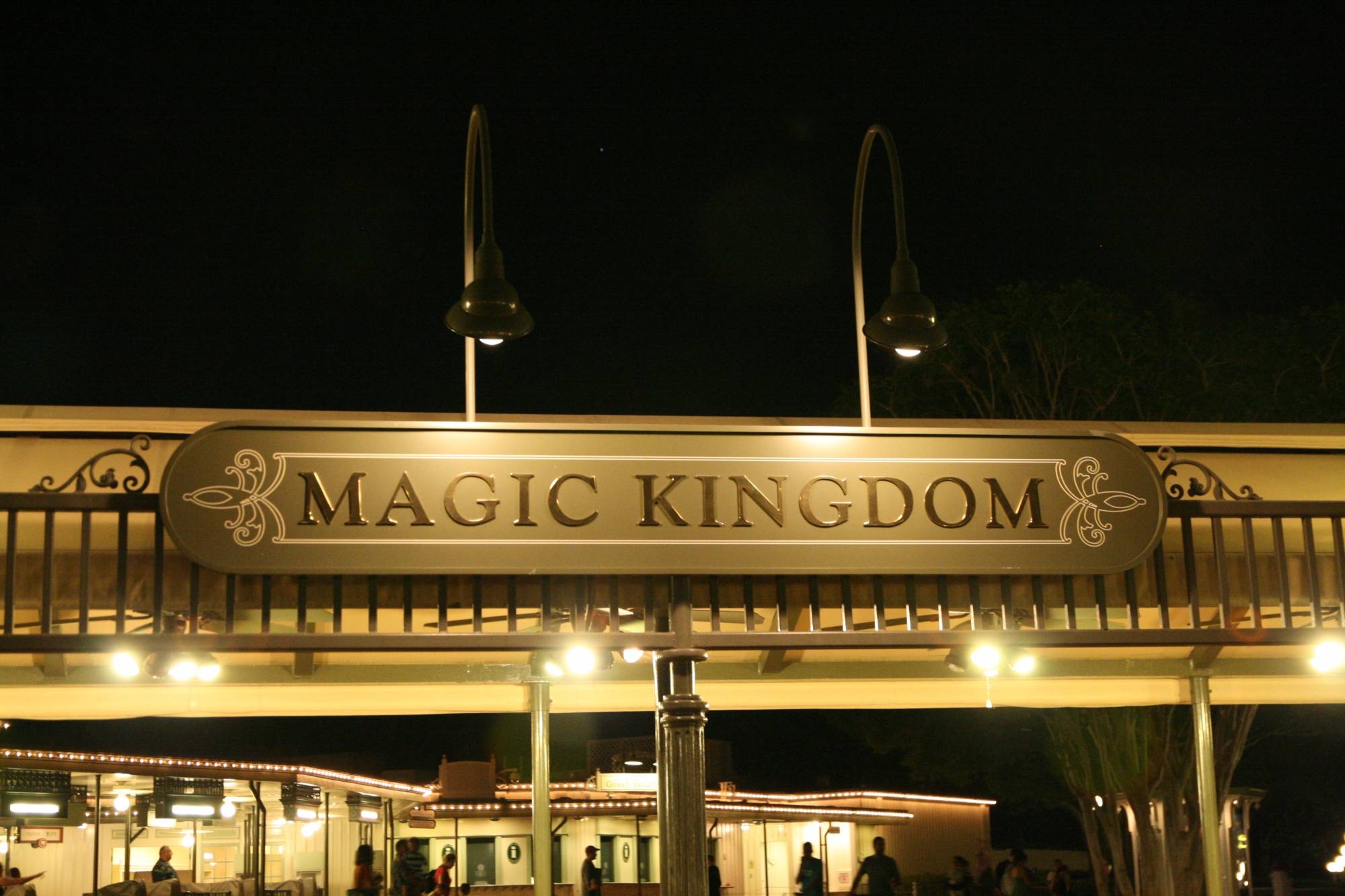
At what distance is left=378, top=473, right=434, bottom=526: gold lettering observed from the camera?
671 centimetres

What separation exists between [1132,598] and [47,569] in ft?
16.7

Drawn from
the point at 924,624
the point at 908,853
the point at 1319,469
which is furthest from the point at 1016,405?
the point at 1319,469

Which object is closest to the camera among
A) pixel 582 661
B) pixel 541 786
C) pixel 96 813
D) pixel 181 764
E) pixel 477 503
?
pixel 477 503

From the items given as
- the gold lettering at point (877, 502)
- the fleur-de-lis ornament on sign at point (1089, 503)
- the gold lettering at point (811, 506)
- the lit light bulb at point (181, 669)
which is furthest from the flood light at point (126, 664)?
the fleur-de-lis ornament on sign at point (1089, 503)

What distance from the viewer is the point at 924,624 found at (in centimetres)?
1176

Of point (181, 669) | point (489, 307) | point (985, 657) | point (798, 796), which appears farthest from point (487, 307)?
point (798, 796)

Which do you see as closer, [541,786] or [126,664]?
[126,664]

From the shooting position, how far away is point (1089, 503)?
717 centimetres

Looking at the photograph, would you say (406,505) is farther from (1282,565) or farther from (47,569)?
(1282,565)

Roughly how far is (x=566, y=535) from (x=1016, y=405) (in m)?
18.3

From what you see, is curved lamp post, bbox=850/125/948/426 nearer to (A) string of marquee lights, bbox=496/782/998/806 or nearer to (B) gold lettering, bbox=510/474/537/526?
(B) gold lettering, bbox=510/474/537/526

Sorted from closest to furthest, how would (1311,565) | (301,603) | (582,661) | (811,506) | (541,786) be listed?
(301,603) < (811,506) < (1311,565) < (582,661) < (541,786)

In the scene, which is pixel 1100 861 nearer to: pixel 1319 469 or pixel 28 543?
pixel 1319 469

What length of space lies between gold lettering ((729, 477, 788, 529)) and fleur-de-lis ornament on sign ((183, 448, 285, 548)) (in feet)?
6.93
